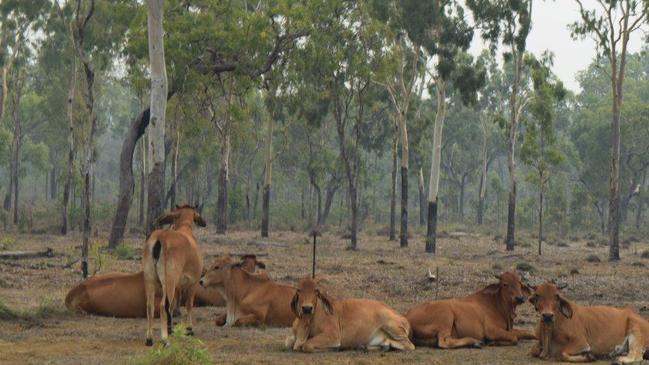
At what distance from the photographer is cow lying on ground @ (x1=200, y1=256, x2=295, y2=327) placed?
12797 millimetres

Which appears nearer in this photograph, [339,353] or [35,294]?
[339,353]

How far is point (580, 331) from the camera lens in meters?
10.3

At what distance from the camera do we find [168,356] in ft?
28.1

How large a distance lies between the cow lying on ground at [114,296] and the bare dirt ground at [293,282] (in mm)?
233

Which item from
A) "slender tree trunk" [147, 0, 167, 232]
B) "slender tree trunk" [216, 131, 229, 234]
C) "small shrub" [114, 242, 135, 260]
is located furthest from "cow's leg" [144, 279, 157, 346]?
"slender tree trunk" [216, 131, 229, 234]

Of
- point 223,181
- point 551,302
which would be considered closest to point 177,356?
point 551,302

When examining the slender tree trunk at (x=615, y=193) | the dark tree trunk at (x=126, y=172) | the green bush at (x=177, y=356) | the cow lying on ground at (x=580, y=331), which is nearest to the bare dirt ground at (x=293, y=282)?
the cow lying on ground at (x=580, y=331)

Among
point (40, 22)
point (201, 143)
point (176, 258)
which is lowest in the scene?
point (176, 258)

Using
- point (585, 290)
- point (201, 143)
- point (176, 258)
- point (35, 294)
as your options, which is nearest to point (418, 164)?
point (201, 143)

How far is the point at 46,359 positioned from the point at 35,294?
261 inches

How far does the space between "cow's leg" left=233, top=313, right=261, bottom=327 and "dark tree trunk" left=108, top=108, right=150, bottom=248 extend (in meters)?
13.8

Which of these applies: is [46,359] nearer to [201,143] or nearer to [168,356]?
[168,356]

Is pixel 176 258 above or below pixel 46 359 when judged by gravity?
Answer: above

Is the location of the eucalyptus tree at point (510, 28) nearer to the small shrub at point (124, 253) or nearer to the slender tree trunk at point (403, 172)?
the slender tree trunk at point (403, 172)
